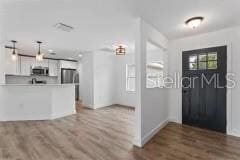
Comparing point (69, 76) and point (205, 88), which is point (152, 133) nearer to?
point (205, 88)

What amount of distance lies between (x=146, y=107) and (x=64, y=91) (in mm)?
3377

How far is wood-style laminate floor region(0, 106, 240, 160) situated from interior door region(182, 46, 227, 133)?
12.2 inches

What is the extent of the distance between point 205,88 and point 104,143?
2.92 meters

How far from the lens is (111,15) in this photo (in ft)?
9.14

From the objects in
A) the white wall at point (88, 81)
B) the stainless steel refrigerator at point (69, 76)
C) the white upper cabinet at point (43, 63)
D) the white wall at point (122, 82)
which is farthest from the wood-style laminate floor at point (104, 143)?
the stainless steel refrigerator at point (69, 76)

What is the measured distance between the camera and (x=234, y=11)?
2590 mm

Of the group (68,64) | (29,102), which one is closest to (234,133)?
(29,102)

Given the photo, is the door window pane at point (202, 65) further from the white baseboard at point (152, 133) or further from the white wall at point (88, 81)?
the white wall at point (88, 81)

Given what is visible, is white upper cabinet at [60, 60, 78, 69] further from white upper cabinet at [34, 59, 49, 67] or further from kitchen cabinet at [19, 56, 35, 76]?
kitchen cabinet at [19, 56, 35, 76]

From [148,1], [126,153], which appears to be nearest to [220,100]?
[126,153]

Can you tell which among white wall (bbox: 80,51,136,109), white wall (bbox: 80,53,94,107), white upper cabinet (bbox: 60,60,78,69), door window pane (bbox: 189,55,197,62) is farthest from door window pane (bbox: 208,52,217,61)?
white upper cabinet (bbox: 60,60,78,69)

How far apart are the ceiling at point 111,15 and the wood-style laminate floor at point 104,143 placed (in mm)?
2538

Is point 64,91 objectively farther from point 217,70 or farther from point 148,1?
point 217,70

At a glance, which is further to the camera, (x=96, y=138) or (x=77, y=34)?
(x=77, y=34)
